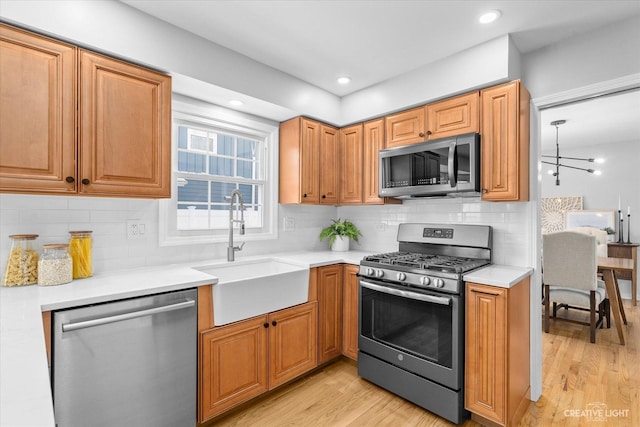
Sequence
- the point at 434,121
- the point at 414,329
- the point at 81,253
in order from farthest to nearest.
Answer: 1. the point at 434,121
2. the point at 414,329
3. the point at 81,253

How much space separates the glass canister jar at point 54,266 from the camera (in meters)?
1.70

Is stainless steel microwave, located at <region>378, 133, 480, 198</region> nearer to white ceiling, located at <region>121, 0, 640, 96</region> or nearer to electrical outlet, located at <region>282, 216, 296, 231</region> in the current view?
white ceiling, located at <region>121, 0, 640, 96</region>

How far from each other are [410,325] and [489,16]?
2035 millimetres

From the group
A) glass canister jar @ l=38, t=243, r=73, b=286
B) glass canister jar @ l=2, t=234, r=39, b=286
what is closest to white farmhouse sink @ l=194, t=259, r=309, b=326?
glass canister jar @ l=38, t=243, r=73, b=286

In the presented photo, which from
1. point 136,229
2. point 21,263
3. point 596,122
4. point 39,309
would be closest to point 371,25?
point 136,229

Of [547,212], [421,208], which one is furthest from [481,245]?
[547,212]

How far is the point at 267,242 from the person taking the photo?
3.04 metres

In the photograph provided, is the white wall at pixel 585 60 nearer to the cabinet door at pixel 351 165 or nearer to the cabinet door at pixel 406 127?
the cabinet door at pixel 406 127

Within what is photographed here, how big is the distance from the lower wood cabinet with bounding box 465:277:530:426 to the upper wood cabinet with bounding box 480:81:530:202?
0.65 meters

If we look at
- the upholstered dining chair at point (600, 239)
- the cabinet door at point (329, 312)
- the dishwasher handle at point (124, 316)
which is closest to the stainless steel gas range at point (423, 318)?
the cabinet door at point (329, 312)

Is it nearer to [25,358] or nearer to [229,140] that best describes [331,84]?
[229,140]

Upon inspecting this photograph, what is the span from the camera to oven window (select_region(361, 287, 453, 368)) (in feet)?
6.88

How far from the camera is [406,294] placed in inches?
88.7

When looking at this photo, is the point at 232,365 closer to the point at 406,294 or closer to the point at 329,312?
the point at 329,312
